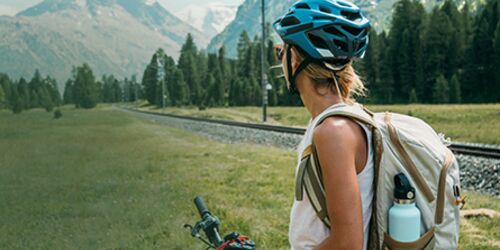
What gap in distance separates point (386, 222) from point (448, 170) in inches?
13.4

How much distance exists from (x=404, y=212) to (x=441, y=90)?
48.8 m

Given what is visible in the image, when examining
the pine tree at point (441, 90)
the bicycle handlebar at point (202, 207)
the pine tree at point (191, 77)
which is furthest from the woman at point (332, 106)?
the pine tree at point (191, 77)

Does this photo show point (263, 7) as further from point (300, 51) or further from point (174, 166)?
point (300, 51)

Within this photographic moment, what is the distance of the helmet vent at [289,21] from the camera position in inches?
75.2

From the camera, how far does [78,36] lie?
46.1ft

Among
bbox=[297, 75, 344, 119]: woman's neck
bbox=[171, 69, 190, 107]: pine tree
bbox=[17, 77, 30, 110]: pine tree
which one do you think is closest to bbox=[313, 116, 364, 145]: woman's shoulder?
bbox=[297, 75, 344, 119]: woman's neck

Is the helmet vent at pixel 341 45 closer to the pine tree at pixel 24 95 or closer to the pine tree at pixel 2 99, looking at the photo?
the pine tree at pixel 2 99

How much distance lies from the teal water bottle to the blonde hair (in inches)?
→ 17.2

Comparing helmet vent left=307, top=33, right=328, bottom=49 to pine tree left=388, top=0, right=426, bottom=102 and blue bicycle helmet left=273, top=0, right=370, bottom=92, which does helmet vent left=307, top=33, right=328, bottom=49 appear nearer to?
blue bicycle helmet left=273, top=0, right=370, bottom=92

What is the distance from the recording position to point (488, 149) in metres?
12.2

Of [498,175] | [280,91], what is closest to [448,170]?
[498,175]

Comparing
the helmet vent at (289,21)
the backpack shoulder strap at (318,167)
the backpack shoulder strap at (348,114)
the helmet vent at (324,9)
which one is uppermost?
the helmet vent at (324,9)

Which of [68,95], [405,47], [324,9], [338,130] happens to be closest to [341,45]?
[324,9]

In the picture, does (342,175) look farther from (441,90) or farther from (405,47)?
(405,47)
